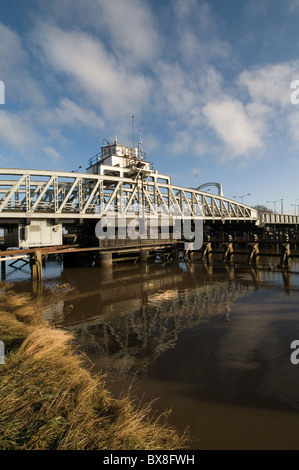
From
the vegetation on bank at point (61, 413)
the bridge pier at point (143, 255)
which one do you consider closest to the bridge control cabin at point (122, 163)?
the bridge pier at point (143, 255)

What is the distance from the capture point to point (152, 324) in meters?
9.09

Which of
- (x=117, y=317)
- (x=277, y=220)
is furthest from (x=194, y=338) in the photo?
(x=277, y=220)

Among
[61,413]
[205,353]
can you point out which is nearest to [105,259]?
[205,353]

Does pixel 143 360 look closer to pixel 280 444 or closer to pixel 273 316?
pixel 280 444

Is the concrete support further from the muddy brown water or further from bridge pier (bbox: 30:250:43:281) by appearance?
the muddy brown water

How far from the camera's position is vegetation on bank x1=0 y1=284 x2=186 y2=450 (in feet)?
9.95

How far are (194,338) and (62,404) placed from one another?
16.5ft

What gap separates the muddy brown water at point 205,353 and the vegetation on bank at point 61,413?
822 mm

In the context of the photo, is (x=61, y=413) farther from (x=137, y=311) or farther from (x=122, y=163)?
(x=122, y=163)

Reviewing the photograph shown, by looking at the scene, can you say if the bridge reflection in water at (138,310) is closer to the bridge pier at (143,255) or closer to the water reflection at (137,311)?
the water reflection at (137,311)

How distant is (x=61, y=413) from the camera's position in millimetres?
3551

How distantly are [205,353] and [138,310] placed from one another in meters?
4.91

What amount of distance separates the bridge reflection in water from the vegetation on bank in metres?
1.58

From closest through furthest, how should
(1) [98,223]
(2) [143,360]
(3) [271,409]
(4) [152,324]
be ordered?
(3) [271,409], (2) [143,360], (4) [152,324], (1) [98,223]
